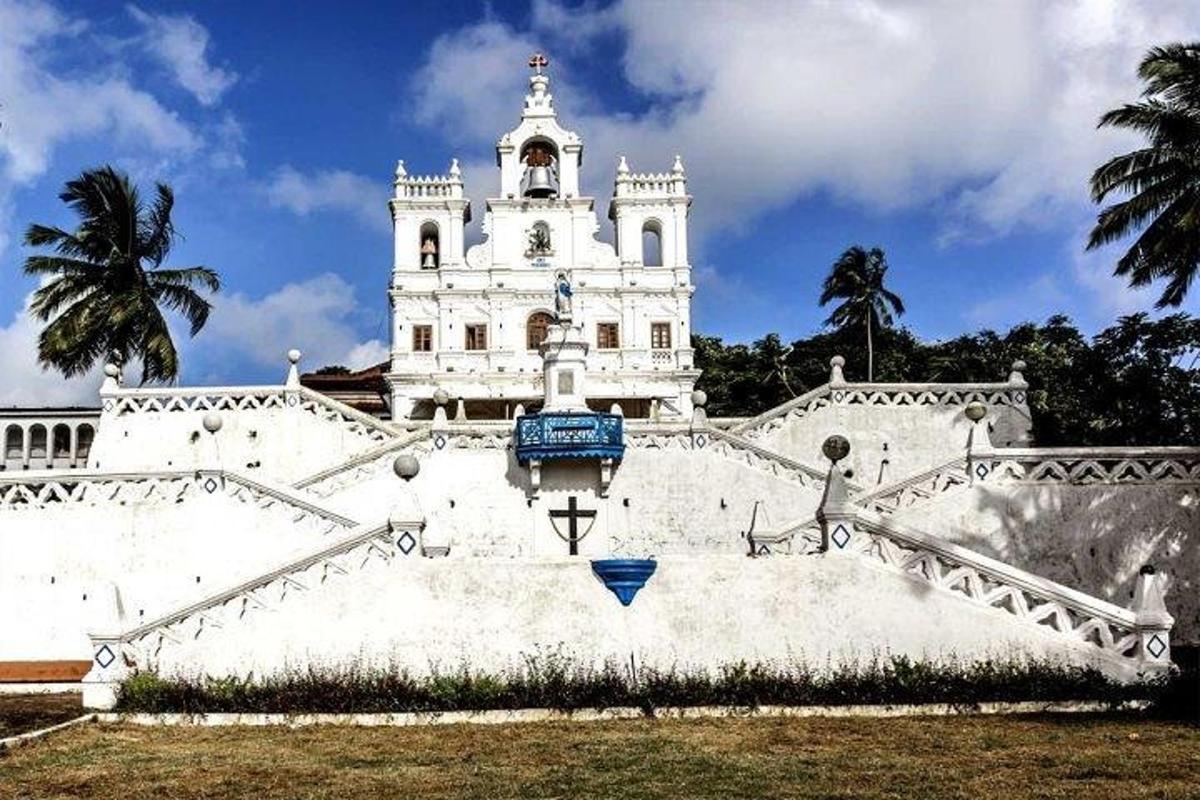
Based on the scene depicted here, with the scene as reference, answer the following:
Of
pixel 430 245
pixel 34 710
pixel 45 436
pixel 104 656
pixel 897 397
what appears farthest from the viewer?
pixel 430 245

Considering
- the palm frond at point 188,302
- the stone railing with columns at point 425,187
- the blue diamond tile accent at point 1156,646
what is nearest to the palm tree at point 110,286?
the palm frond at point 188,302

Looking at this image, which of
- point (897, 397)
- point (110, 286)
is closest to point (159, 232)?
point (110, 286)

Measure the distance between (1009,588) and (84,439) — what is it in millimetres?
35124

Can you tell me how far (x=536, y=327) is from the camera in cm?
4912

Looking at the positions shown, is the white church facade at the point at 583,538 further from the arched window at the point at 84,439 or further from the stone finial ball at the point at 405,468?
the arched window at the point at 84,439

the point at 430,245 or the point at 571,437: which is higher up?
the point at 430,245

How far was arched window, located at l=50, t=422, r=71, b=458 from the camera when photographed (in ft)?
135

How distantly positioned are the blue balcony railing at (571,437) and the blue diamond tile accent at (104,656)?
13318 millimetres

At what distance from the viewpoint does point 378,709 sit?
14.5 meters

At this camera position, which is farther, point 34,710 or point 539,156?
point 539,156

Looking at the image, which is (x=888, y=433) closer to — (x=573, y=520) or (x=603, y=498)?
(x=603, y=498)

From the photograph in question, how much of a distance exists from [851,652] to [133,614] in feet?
45.2

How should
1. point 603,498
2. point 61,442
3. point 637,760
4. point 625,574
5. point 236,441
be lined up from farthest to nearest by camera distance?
point 61,442 < point 236,441 < point 603,498 < point 625,574 < point 637,760

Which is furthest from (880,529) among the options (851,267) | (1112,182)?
(851,267)
